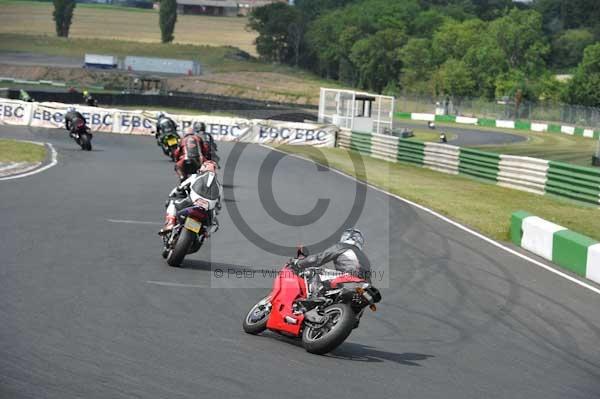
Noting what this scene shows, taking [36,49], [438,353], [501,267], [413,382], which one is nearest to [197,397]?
[413,382]

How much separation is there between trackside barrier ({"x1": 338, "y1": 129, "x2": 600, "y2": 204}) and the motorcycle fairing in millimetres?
17752

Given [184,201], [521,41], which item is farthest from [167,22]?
[184,201]

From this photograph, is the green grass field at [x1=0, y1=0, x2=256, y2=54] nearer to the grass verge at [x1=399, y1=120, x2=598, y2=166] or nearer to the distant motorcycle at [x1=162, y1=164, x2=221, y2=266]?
the grass verge at [x1=399, y1=120, x2=598, y2=166]

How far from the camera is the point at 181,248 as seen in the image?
12.8 metres

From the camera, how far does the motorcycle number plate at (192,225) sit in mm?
12578

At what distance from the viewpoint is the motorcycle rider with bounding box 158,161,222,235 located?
13.1 m

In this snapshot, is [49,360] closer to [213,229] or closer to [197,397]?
[197,397]

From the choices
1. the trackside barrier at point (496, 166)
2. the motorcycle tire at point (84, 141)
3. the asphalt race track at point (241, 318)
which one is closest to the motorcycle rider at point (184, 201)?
the asphalt race track at point (241, 318)

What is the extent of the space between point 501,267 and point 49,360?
9295mm

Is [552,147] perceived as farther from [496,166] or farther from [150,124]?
[496,166]

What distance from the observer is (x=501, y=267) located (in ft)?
50.7

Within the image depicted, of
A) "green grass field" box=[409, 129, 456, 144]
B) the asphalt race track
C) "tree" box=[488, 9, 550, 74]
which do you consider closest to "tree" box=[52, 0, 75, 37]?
"tree" box=[488, 9, 550, 74]

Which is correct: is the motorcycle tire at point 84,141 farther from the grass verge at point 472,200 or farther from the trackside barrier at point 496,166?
the trackside barrier at point 496,166

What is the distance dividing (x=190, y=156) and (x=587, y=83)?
7961cm
